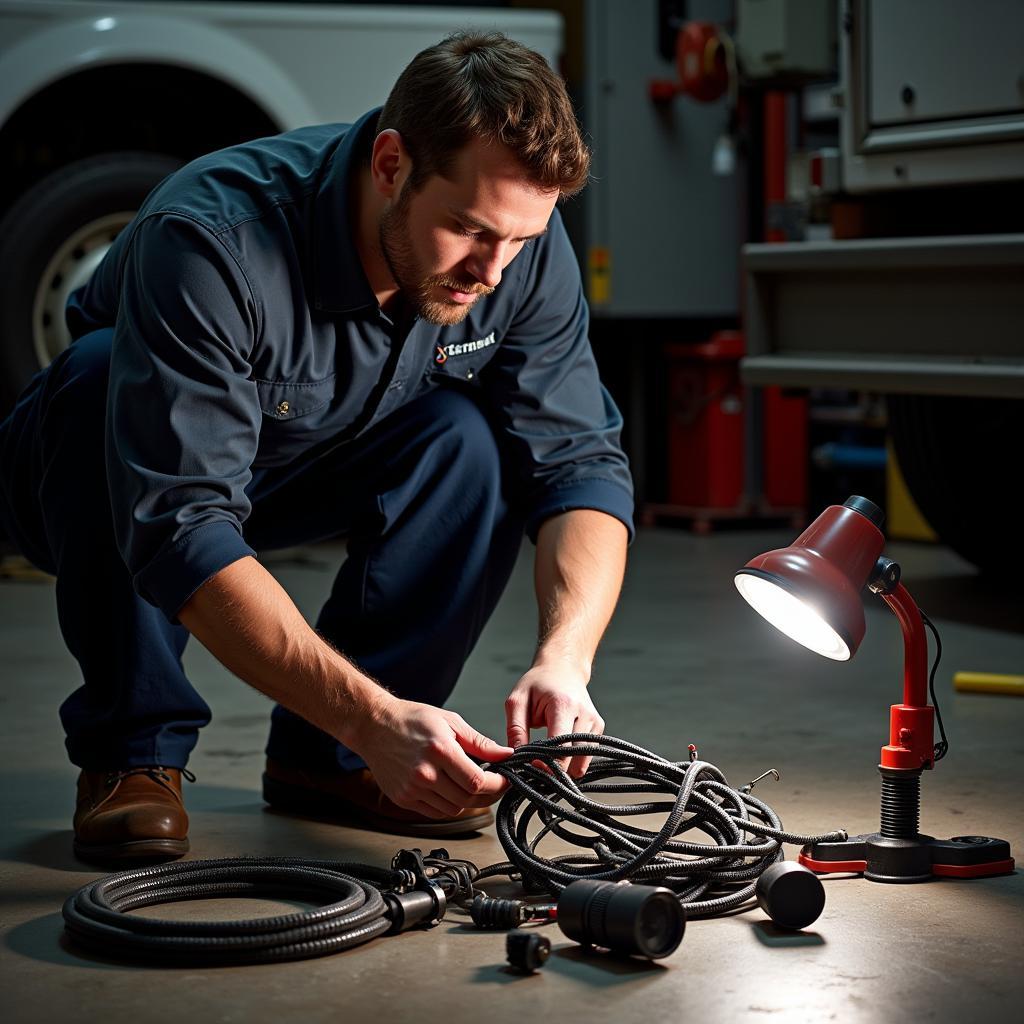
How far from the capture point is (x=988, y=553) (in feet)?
12.9

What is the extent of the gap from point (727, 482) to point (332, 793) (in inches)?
132

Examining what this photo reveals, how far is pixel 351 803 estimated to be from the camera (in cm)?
209

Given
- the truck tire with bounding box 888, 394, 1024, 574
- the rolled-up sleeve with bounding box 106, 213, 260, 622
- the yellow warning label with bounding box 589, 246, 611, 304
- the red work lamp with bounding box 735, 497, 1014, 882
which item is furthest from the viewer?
the yellow warning label with bounding box 589, 246, 611, 304

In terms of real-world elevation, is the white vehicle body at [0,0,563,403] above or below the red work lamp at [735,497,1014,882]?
above

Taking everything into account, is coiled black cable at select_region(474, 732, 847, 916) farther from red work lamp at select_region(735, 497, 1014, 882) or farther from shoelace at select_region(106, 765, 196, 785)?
shoelace at select_region(106, 765, 196, 785)

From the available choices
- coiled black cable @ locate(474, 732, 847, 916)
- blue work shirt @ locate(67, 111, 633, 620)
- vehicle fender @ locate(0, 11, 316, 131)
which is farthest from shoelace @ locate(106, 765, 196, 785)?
vehicle fender @ locate(0, 11, 316, 131)

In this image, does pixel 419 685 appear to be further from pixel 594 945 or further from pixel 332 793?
pixel 594 945

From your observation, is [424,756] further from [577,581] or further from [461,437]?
[461,437]

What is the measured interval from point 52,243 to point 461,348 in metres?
2.33

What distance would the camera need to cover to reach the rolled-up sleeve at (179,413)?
1666 millimetres

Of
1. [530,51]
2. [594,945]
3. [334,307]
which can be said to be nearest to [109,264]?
[334,307]

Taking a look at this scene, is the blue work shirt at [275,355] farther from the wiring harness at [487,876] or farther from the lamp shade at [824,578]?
the lamp shade at [824,578]

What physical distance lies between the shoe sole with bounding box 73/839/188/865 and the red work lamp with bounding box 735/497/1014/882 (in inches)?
27.5

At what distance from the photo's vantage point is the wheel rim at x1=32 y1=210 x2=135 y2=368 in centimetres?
412
